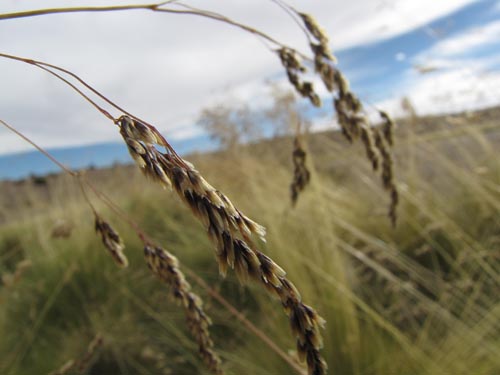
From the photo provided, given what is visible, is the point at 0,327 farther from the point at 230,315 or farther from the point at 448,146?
the point at 448,146

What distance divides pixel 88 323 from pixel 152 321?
1.68 feet

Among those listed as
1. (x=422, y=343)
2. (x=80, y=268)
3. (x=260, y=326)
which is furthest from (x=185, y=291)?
(x=80, y=268)

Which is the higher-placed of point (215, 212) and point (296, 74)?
point (296, 74)

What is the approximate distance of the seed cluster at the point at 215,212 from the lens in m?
0.44

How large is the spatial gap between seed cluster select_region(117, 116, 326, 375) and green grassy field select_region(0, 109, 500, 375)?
116 cm

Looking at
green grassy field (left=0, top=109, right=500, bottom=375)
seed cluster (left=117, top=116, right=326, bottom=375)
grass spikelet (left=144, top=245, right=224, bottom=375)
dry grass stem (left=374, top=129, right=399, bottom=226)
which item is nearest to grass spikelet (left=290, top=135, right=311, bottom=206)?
dry grass stem (left=374, top=129, right=399, bottom=226)

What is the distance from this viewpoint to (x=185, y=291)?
0.78 metres

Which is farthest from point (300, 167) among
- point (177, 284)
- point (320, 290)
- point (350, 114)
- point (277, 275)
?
point (320, 290)

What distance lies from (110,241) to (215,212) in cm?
39

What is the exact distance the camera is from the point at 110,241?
29.9 inches

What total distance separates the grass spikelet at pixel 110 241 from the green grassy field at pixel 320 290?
80cm

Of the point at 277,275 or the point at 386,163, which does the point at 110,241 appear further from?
the point at 386,163

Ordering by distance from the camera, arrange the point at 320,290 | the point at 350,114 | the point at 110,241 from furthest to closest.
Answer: the point at 320,290
the point at 350,114
the point at 110,241

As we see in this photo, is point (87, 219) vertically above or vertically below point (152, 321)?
above
